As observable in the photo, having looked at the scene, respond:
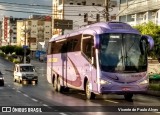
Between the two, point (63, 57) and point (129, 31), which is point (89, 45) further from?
point (63, 57)

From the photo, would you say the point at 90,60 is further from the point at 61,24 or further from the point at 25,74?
the point at 61,24

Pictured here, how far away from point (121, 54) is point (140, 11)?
1427 inches

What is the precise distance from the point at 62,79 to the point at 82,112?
1277 cm

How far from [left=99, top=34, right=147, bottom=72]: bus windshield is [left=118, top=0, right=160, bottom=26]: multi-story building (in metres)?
31.8

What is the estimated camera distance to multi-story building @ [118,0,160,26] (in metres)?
54.7

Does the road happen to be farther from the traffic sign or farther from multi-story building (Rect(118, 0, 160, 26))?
the traffic sign

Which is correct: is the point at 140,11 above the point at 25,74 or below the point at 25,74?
above

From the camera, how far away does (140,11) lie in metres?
57.3

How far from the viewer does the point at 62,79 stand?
1162 inches

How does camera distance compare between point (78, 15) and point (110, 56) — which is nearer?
point (110, 56)

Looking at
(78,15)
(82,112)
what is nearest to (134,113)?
(82,112)

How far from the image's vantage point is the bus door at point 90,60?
2223 centimetres

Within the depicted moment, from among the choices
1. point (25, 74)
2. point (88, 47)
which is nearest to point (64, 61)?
point (88, 47)

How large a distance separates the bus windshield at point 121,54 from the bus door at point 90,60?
65 cm
